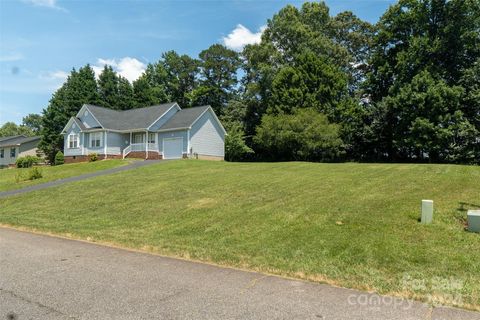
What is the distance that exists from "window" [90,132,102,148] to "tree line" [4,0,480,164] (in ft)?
42.8

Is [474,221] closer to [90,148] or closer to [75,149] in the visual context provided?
[90,148]

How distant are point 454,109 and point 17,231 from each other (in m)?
31.3

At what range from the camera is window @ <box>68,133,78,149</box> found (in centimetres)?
3819

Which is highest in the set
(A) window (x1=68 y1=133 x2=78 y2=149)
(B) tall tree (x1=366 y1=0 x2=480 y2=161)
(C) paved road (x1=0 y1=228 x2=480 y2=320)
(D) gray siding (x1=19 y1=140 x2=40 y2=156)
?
(B) tall tree (x1=366 y1=0 x2=480 y2=161)

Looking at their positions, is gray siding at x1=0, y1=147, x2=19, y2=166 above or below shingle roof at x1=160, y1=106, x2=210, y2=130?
below

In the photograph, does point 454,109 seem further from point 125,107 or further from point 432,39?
point 125,107

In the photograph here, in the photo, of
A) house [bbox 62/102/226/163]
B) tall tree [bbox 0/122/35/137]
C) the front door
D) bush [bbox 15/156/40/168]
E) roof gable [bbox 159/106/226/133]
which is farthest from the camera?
tall tree [bbox 0/122/35/137]

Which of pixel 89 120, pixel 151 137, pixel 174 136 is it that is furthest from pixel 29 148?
pixel 174 136

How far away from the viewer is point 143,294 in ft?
15.2

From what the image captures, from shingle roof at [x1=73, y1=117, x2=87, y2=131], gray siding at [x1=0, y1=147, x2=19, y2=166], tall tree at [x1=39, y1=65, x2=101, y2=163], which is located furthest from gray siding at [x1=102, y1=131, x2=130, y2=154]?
gray siding at [x1=0, y1=147, x2=19, y2=166]

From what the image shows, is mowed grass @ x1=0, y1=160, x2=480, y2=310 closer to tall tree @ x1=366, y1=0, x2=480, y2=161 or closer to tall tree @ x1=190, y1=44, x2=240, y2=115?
tall tree @ x1=366, y1=0, x2=480, y2=161

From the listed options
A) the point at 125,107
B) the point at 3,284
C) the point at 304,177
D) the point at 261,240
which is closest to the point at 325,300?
the point at 261,240

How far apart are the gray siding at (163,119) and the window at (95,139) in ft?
18.9

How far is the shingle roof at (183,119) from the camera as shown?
3310cm
